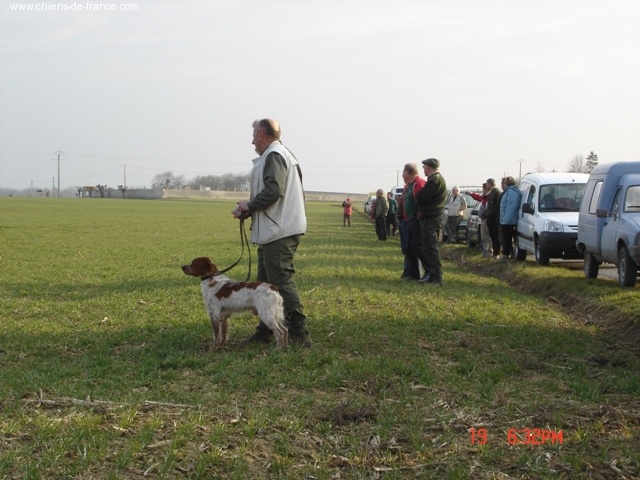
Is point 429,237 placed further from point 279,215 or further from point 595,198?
point 279,215

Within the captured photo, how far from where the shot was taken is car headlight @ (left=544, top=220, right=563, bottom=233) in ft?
55.1

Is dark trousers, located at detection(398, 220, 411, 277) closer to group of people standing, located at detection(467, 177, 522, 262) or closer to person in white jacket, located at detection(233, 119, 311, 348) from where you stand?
group of people standing, located at detection(467, 177, 522, 262)

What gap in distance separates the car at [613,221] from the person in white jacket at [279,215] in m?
6.02

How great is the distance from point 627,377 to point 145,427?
418 centimetres

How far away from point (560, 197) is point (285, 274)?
1208 cm

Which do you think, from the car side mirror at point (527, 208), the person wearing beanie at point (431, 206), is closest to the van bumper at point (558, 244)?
the car side mirror at point (527, 208)

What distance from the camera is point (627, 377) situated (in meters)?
6.91

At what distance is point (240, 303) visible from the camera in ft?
25.3

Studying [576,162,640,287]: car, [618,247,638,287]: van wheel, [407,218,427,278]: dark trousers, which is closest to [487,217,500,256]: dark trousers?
[576,162,640,287]: car

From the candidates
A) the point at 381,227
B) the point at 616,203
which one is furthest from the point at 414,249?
the point at 381,227

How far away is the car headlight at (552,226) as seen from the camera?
16.8 meters

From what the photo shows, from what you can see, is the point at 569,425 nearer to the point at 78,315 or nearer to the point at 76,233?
the point at 78,315

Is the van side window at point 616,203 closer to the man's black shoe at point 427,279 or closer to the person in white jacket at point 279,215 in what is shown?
the man's black shoe at point 427,279

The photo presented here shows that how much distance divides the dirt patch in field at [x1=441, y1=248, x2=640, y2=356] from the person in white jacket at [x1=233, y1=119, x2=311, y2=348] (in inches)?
140
